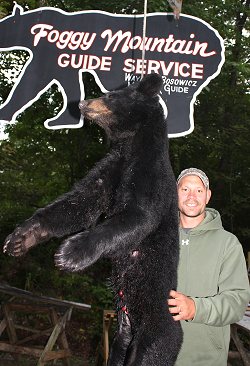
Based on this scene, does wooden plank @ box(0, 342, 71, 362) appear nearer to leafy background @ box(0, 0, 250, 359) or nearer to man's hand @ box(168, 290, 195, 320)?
leafy background @ box(0, 0, 250, 359)

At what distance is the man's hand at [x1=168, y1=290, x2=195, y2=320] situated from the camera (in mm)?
2271

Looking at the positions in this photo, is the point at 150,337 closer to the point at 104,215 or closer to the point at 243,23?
the point at 104,215

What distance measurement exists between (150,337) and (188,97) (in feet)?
7.44

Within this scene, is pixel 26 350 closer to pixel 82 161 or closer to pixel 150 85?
pixel 82 161

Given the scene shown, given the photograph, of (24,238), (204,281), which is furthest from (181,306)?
(24,238)

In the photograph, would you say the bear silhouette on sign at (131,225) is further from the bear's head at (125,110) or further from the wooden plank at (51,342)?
the wooden plank at (51,342)

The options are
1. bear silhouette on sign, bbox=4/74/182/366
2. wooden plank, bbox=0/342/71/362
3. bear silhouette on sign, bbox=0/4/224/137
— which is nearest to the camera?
bear silhouette on sign, bbox=4/74/182/366

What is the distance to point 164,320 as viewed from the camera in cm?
232

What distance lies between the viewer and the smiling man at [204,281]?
2.36 m

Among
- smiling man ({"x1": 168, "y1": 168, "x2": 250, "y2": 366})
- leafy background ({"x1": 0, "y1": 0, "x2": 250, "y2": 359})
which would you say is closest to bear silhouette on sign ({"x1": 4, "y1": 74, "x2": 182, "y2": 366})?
smiling man ({"x1": 168, "y1": 168, "x2": 250, "y2": 366})

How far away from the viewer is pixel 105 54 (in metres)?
4.18

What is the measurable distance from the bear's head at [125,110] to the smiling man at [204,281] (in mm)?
461

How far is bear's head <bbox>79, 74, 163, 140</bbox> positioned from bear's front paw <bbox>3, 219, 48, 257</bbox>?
70 centimetres

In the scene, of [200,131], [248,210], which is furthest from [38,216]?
[248,210]
